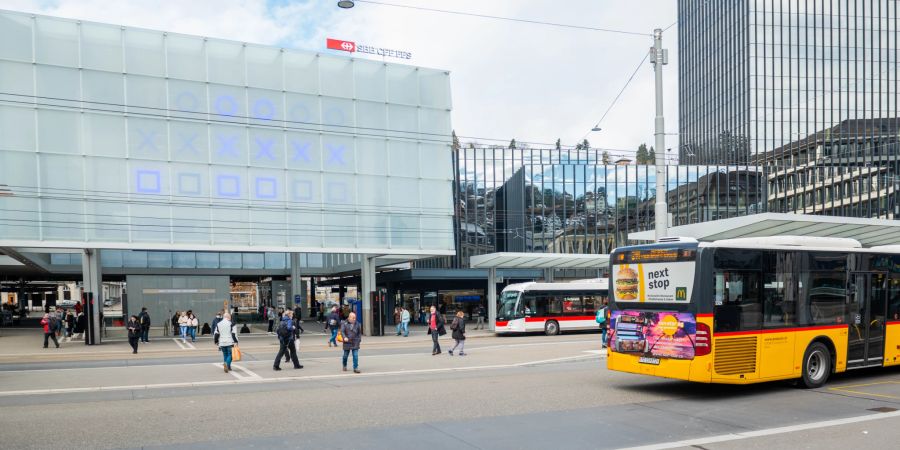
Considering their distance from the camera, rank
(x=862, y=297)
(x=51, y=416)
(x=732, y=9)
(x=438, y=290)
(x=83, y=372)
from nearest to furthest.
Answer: (x=51, y=416)
(x=862, y=297)
(x=83, y=372)
(x=438, y=290)
(x=732, y=9)

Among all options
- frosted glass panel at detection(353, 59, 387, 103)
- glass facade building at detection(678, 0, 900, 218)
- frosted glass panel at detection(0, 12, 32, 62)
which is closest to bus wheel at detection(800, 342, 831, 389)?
frosted glass panel at detection(353, 59, 387, 103)

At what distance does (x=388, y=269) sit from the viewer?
2077 inches

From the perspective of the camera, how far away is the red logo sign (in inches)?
1403

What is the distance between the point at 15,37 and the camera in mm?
28984

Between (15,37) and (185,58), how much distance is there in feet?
21.6

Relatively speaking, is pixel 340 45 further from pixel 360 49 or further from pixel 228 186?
pixel 228 186

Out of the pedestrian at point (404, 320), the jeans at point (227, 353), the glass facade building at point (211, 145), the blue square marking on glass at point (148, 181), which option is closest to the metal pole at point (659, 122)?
the jeans at point (227, 353)

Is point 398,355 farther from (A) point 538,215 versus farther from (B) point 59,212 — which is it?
(A) point 538,215

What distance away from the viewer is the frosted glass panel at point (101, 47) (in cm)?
3017

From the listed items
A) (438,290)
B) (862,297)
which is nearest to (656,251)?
(862,297)

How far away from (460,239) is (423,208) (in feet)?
105

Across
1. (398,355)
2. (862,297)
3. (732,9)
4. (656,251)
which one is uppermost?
(732,9)

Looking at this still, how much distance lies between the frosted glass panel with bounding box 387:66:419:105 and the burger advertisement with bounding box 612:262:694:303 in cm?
2468

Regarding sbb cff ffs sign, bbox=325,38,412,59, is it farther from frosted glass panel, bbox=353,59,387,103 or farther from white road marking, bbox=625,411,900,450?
white road marking, bbox=625,411,900,450
